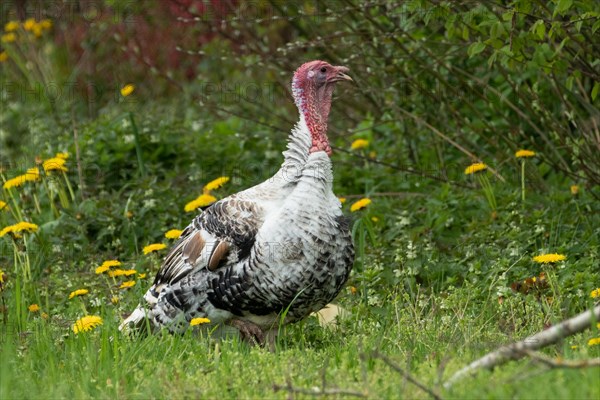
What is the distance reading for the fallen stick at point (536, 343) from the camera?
318 cm

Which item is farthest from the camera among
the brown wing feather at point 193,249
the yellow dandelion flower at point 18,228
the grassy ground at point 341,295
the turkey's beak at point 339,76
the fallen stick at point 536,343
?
the yellow dandelion flower at point 18,228

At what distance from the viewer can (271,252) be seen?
4445mm

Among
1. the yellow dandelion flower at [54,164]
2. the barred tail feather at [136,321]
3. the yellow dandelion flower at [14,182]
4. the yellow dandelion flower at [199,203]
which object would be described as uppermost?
the yellow dandelion flower at [54,164]

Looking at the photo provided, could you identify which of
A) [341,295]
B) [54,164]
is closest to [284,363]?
[341,295]

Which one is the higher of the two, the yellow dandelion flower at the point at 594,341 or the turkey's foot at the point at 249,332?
the yellow dandelion flower at the point at 594,341

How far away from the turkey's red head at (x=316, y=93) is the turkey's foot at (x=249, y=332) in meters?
0.81

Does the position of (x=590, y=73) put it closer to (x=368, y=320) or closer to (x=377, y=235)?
(x=377, y=235)

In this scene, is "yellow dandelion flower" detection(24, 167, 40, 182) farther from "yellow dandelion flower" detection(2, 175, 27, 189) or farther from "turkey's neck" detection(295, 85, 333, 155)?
"turkey's neck" detection(295, 85, 333, 155)

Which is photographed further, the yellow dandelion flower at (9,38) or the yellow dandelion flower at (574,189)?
the yellow dandelion flower at (9,38)

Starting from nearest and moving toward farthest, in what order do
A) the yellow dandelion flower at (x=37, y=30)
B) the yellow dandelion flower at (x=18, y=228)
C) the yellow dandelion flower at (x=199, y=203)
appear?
the yellow dandelion flower at (x=18, y=228) → the yellow dandelion flower at (x=199, y=203) → the yellow dandelion flower at (x=37, y=30)

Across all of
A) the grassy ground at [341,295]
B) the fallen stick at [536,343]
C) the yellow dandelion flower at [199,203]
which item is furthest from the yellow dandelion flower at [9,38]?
the fallen stick at [536,343]

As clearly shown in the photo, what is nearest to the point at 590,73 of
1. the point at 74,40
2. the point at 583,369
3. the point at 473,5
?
the point at 473,5

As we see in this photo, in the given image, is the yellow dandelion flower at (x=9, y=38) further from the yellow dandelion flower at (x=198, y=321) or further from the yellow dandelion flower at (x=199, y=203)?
the yellow dandelion flower at (x=198, y=321)

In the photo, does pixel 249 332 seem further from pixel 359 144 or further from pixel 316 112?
pixel 359 144
